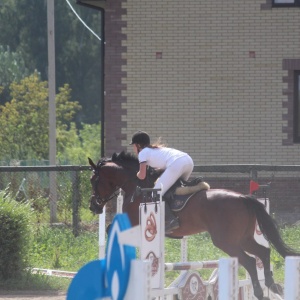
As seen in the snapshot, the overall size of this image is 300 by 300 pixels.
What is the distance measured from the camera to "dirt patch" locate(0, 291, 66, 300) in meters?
11.3

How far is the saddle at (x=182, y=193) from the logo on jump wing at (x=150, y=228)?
184 cm

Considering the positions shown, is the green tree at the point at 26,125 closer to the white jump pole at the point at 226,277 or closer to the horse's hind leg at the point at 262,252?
the horse's hind leg at the point at 262,252

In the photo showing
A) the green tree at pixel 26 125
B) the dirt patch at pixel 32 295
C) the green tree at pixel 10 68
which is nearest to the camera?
the dirt patch at pixel 32 295

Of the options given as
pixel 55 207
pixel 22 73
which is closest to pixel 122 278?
pixel 55 207

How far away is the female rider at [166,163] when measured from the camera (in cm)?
1111

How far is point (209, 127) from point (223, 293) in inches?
636

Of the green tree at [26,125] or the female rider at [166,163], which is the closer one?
the female rider at [166,163]

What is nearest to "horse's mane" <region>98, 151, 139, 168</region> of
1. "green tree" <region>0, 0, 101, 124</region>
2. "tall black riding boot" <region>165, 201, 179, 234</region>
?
"tall black riding boot" <region>165, 201, 179, 234</region>

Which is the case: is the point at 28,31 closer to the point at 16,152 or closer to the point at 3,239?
the point at 16,152

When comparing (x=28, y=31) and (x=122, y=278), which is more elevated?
(x=28, y=31)

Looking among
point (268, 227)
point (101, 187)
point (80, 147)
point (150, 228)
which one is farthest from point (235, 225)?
point (80, 147)

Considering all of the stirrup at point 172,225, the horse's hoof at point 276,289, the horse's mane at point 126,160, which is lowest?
the horse's hoof at point 276,289

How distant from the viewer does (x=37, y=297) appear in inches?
450

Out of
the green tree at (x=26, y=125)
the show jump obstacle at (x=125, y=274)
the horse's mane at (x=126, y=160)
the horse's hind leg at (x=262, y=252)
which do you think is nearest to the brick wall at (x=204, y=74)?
the horse's mane at (x=126, y=160)
